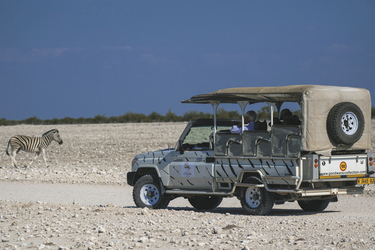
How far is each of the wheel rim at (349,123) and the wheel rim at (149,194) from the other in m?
4.31

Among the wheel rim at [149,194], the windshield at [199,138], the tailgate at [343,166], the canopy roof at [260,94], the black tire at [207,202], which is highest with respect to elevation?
the canopy roof at [260,94]

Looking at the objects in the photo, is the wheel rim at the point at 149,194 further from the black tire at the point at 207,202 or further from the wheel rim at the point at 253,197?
the wheel rim at the point at 253,197

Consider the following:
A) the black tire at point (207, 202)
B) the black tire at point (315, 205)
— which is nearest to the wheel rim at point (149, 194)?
the black tire at point (207, 202)

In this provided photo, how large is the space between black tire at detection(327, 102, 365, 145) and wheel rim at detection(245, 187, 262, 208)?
5.97ft

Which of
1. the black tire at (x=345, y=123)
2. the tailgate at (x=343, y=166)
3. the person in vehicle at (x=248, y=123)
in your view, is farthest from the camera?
the person in vehicle at (x=248, y=123)

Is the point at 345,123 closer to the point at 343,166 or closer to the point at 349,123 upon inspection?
the point at 349,123

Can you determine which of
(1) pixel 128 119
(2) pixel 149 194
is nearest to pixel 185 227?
(2) pixel 149 194

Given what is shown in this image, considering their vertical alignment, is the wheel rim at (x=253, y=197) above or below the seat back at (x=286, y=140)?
below

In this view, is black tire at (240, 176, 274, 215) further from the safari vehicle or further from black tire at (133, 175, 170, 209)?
black tire at (133, 175, 170, 209)

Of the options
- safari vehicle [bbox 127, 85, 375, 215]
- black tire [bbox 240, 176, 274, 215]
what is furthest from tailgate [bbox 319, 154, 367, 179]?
black tire [bbox 240, 176, 274, 215]

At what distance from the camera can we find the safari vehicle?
13.2m

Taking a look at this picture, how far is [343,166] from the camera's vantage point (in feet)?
44.9

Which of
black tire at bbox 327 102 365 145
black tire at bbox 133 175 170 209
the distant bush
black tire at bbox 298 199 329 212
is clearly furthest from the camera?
the distant bush

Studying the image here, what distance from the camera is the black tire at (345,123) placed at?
13.4 meters
